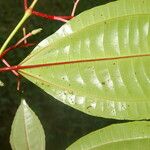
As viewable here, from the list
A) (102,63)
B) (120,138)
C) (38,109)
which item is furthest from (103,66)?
(38,109)

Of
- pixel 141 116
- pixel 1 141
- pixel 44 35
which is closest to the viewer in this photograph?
pixel 141 116

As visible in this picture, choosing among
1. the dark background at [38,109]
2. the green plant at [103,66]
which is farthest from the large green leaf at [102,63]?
the dark background at [38,109]

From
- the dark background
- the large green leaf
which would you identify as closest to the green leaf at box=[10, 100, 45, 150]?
the large green leaf

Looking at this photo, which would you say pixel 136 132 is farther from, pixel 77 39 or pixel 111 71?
pixel 77 39

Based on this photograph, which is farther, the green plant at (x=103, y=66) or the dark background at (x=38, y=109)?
the dark background at (x=38, y=109)

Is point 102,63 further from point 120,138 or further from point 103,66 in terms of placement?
point 120,138

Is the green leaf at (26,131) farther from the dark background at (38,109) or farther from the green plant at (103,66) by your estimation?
the dark background at (38,109)

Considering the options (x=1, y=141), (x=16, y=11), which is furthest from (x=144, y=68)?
(x=16, y=11)
